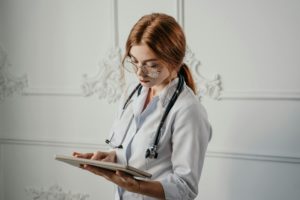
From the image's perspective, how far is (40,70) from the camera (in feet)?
10.3

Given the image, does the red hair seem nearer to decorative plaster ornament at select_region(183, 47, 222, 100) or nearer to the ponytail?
the ponytail

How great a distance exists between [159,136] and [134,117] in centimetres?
17

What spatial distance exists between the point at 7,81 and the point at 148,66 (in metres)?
1.83

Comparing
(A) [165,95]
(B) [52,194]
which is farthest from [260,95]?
(B) [52,194]

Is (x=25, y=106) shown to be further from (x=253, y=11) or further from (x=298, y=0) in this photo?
(x=298, y=0)

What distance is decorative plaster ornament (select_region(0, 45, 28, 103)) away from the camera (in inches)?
126

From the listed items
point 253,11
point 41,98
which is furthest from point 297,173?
point 41,98

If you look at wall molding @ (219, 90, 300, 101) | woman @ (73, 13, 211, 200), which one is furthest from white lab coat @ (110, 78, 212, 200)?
wall molding @ (219, 90, 300, 101)

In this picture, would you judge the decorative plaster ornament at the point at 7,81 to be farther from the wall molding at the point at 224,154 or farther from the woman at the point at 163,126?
the woman at the point at 163,126

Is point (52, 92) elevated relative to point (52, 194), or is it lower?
elevated

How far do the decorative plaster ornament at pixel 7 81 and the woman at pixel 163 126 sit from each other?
163 cm

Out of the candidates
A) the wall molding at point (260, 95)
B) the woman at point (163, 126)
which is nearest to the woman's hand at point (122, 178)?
the woman at point (163, 126)

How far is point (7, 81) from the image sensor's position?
323cm

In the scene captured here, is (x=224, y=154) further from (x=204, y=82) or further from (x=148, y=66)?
(x=148, y=66)
